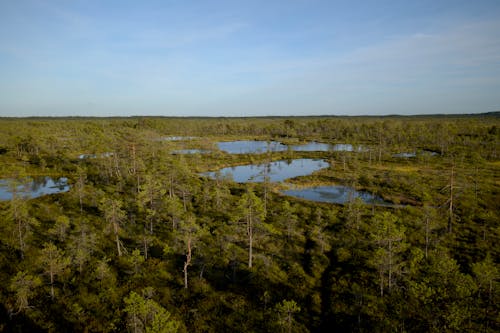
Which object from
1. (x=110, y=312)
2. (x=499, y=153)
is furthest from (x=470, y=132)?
(x=110, y=312)

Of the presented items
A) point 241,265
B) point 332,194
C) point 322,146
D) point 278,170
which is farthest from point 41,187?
point 322,146

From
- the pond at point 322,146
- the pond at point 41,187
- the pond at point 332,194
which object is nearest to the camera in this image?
the pond at point 332,194

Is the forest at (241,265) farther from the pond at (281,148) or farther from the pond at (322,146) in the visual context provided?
the pond at (322,146)

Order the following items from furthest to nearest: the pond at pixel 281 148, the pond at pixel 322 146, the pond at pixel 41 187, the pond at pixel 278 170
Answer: the pond at pixel 322 146
the pond at pixel 281 148
the pond at pixel 278 170
the pond at pixel 41 187

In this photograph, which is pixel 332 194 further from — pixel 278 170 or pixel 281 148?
pixel 281 148

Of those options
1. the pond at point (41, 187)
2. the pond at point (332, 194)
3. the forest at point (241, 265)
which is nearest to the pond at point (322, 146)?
the pond at point (332, 194)

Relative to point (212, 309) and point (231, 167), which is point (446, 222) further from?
point (231, 167)
